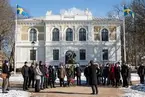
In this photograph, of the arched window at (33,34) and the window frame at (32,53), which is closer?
the window frame at (32,53)

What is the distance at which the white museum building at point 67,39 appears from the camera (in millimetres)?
56781

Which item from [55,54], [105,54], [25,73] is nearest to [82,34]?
[105,54]

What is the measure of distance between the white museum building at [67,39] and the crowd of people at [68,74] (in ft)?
105

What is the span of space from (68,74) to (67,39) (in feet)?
112

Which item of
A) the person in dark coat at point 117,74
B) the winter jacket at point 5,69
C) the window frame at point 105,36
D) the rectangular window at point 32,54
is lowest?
the person in dark coat at point 117,74

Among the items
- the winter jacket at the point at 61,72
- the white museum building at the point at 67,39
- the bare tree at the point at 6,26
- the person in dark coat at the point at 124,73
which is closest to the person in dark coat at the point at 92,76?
the person in dark coat at the point at 124,73

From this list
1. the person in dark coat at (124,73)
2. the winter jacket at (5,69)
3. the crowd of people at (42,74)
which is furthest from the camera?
the person in dark coat at (124,73)

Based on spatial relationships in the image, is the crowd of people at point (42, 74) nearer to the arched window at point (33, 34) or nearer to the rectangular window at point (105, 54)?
the rectangular window at point (105, 54)

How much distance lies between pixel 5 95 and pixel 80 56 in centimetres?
4135

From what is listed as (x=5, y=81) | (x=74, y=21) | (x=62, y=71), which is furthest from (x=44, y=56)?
(x=5, y=81)

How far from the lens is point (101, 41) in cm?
5766

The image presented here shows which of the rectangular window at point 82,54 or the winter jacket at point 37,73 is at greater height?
the rectangular window at point 82,54

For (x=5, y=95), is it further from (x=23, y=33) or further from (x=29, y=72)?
(x=23, y=33)

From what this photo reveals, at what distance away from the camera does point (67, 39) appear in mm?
57219
